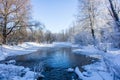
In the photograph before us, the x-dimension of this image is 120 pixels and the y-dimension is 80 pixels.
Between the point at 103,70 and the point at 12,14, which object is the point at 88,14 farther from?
the point at 103,70

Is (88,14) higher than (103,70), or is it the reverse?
(88,14)

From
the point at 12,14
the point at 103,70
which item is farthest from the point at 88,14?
the point at 103,70

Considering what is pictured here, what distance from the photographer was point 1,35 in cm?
3052

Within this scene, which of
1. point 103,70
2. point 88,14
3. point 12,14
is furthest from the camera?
point 88,14

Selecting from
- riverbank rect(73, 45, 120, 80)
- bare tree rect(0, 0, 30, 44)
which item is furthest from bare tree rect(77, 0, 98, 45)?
riverbank rect(73, 45, 120, 80)

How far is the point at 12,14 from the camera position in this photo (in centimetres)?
3152

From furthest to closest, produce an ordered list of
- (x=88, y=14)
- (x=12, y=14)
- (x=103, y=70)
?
(x=88, y=14) → (x=12, y=14) → (x=103, y=70)

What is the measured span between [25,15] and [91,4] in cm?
1174

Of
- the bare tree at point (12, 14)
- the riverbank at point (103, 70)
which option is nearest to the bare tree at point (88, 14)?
the bare tree at point (12, 14)

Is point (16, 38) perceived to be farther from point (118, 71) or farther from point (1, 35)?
point (118, 71)

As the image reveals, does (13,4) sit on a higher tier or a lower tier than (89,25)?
higher

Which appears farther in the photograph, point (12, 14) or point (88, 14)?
point (88, 14)

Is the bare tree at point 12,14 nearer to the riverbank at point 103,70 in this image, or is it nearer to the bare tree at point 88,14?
the bare tree at point 88,14

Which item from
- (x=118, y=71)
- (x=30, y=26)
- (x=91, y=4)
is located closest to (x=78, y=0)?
(x=91, y=4)
